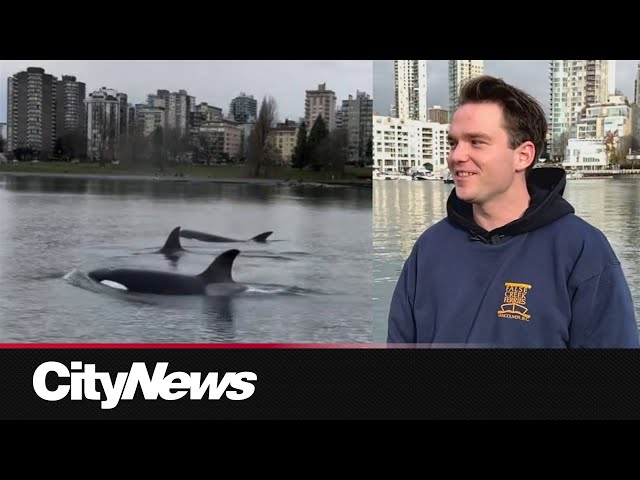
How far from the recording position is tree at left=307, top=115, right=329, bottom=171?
519 cm

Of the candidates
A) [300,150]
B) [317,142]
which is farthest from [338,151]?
[300,150]

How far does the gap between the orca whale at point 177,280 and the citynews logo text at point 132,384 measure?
1.96m

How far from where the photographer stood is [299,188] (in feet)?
17.9

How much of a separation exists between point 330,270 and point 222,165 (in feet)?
3.60

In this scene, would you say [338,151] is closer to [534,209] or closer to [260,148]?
[260,148]

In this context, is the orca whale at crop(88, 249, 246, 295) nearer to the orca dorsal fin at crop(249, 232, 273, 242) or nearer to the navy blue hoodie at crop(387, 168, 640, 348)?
the orca dorsal fin at crop(249, 232, 273, 242)

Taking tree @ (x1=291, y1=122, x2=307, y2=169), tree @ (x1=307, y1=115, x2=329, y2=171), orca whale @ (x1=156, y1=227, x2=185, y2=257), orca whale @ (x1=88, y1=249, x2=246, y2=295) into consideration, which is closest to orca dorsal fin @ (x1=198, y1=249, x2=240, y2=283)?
orca whale @ (x1=88, y1=249, x2=246, y2=295)

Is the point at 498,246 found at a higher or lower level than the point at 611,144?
lower

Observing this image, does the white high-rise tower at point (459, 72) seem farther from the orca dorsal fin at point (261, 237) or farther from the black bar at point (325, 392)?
the orca dorsal fin at point (261, 237)

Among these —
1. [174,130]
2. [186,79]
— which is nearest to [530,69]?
[186,79]

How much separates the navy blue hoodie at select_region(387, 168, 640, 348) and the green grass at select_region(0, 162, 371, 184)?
7.50 ft

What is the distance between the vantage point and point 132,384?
12.6 ft

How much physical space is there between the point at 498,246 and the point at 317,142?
274 cm
